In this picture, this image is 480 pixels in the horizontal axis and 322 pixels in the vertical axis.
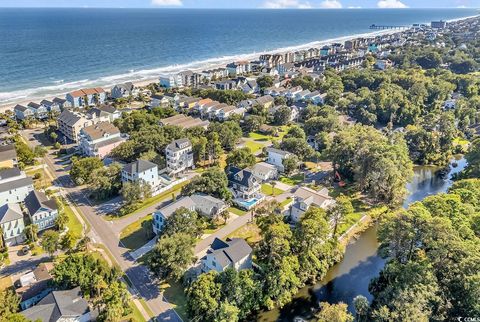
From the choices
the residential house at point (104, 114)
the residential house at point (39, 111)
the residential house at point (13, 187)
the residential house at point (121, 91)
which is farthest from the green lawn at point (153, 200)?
the residential house at point (121, 91)

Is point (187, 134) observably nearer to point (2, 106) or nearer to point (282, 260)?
point (282, 260)

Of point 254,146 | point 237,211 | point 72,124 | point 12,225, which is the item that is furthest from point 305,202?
point 72,124

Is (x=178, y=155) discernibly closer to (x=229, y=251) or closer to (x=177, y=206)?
(x=177, y=206)

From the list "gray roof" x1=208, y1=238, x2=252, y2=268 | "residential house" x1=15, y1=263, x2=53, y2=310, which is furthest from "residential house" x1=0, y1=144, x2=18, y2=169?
"gray roof" x1=208, y1=238, x2=252, y2=268

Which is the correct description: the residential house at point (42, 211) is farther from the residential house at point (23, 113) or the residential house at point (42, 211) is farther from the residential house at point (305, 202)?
the residential house at point (23, 113)

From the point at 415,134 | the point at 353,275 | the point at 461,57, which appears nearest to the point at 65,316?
the point at 353,275

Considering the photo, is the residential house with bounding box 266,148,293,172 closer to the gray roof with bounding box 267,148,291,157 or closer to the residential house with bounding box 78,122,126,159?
the gray roof with bounding box 267,148,291,157
